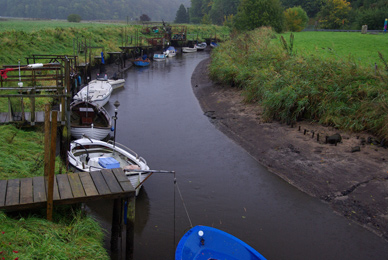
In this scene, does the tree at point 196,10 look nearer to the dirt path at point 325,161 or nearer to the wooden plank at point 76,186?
the dirt path at point 325,161

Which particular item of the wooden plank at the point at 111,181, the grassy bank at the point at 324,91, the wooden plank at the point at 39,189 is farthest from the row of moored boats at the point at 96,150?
the grassy bank at the point at 324,91

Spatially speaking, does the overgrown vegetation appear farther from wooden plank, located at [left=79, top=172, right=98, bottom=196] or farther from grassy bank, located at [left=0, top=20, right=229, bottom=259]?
wooden plank, located at [left=79, top=172, right=98, bottom=196]

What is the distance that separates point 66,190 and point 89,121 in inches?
428

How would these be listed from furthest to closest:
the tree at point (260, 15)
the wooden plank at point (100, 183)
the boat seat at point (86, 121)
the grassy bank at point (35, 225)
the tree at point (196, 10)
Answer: the tree at point (196, 10), the tree at point (260, 15), the boat seat at point (86, 121), the wooden plank at point (100, 183), the grassy bank at point (35, 225)

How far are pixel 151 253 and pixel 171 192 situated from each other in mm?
3720

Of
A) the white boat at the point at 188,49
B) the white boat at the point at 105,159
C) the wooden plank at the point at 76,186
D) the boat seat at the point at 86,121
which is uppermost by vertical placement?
the white boat at the point at 188,49

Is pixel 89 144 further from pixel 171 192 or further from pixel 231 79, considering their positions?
pixel 231 79

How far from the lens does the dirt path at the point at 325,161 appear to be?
39.2 feet

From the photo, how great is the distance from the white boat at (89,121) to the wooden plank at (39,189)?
8910mm

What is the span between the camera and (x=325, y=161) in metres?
15.0

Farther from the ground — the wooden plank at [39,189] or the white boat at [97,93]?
the wooden plank at [39,189]

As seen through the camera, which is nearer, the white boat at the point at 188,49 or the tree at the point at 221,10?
the white boat at the point at 188,49

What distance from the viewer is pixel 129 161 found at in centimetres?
1364

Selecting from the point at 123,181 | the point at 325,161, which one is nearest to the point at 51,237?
the point at 123,181
